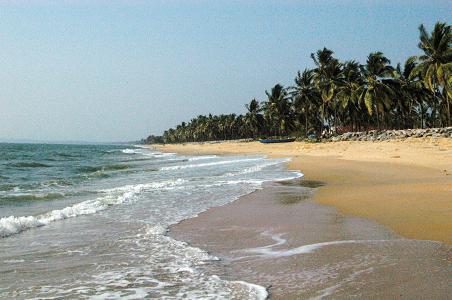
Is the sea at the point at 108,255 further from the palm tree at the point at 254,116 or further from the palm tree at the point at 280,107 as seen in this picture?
the palm tree at the point at 254,116

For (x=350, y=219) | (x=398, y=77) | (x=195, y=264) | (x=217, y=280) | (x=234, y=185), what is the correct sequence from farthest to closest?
(x=398, y=77) → (x=234, y=185) → (x=350, y=219) → (x=195, y=264) → (x=217, y=280)

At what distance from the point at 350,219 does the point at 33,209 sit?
28.0 ft

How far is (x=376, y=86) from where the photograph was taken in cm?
5019

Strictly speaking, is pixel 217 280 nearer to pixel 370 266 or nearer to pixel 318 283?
pixel 318 283

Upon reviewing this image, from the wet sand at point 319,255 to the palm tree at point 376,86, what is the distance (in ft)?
145

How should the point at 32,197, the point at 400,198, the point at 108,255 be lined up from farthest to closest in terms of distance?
the point at 32,197, the point at 400,198, the point at 108,255

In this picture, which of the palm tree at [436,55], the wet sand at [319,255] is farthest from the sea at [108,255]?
the palm tree at [436,55]

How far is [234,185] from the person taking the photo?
15.4m

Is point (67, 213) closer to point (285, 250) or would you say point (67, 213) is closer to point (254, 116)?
point (285, 250)

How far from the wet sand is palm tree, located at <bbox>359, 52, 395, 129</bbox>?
44111mm

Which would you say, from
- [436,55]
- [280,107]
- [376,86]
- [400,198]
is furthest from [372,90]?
[400,198]

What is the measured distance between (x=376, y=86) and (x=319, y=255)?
1918 inches

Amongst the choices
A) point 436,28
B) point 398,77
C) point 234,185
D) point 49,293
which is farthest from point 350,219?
point 398,77

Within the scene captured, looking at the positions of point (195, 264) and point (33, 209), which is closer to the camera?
point (195, 264)
